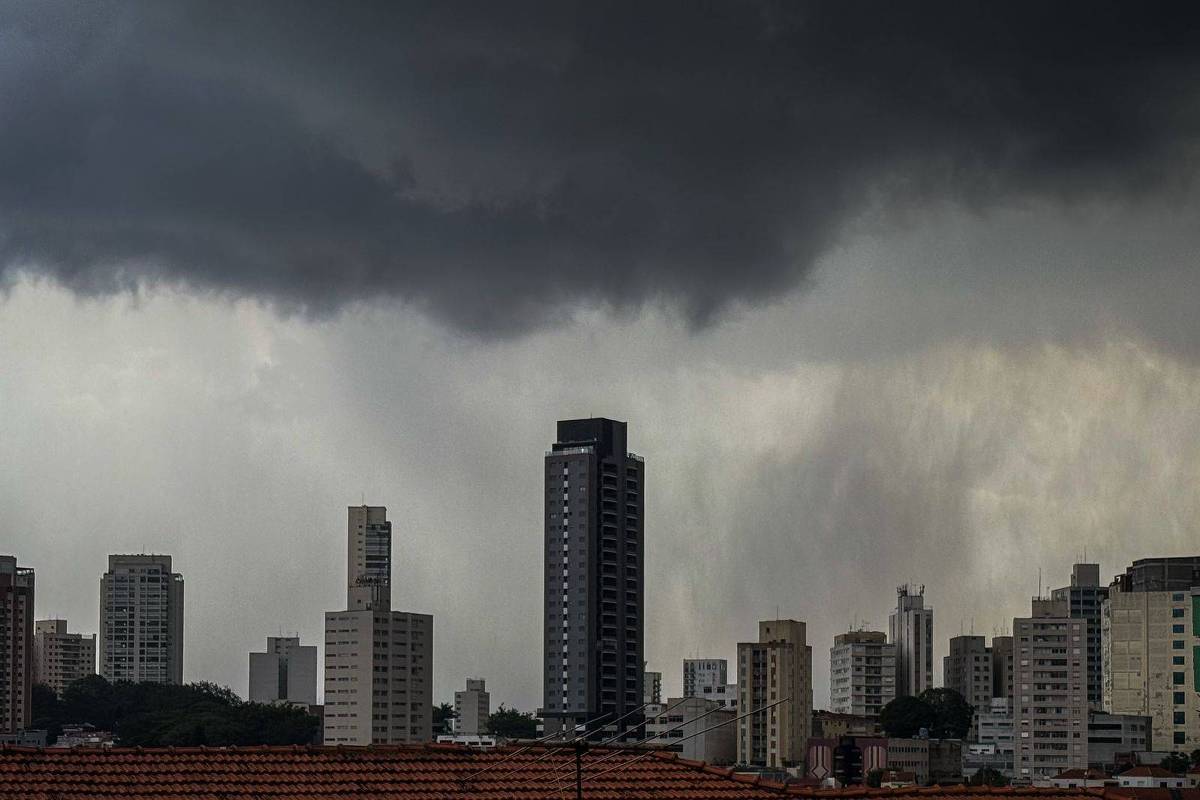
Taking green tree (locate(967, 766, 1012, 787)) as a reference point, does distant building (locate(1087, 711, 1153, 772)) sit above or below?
above

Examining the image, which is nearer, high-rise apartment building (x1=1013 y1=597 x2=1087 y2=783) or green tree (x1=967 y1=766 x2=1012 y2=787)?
green tree (x1=967 y1=766 x2=1012 y2=787)

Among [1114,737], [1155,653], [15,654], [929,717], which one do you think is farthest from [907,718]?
[15,654]

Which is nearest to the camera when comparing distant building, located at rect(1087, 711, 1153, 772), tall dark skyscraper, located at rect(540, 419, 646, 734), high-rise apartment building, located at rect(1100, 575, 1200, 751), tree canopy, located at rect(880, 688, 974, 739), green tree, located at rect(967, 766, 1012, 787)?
green tree, located at rect(967, 766, 1012, 787)

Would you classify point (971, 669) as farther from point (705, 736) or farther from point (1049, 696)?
point (705, 736)

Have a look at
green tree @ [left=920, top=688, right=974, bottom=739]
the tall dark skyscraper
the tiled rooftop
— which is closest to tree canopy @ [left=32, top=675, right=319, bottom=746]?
the tall dark skyscraper

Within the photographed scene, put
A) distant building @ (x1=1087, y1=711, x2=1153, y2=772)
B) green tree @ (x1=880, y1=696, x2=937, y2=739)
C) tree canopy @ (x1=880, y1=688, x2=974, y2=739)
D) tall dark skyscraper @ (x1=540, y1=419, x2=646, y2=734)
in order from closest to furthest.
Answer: distant building @ (x1=1087, y1=711, x2=1153, y2=772) < green tree @ (x1=880, y1=696, x2=937, y2=739) < tree canopy @ (x1=880, y1=688, x2=974, y2=739) < tall dark skyscraper @ (x1=540, y1=419, x2=646, y2=734)

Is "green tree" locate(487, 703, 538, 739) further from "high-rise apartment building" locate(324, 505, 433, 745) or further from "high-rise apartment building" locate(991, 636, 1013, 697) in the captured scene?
"high-rise apartment building" locate(991, 636, 1013, 697)

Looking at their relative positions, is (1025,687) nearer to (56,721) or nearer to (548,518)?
(548,518)
